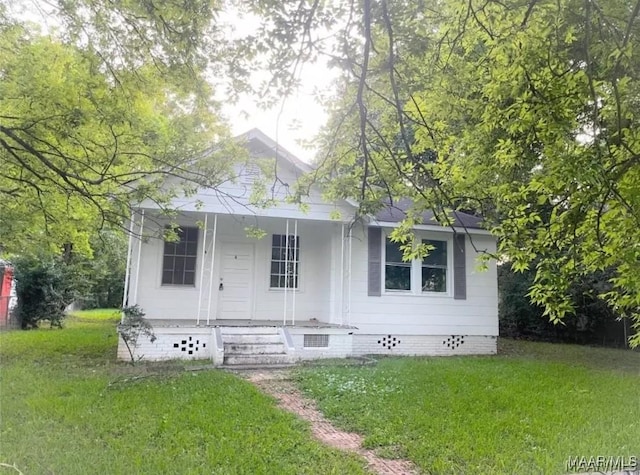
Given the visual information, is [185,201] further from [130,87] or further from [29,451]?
[29,451]

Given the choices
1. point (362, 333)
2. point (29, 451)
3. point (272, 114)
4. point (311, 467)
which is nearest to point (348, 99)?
point (272, 114)

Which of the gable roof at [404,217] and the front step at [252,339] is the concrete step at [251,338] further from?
the gable roof at [404,217]

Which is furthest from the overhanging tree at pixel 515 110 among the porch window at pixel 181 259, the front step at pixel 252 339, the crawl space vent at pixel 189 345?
the porch window at pixel 181 259

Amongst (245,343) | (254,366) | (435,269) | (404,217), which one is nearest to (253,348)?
(245,343)

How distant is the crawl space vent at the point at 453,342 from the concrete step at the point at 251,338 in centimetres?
442

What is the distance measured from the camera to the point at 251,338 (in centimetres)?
914

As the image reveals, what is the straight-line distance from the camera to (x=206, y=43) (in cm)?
467

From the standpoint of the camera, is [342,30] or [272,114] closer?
[342,30]

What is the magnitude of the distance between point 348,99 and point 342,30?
2.61 feet

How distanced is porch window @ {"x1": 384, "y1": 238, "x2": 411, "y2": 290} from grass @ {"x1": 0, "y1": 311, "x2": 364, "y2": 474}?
489 cm

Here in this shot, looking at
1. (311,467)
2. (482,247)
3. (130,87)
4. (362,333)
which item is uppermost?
(130,87)

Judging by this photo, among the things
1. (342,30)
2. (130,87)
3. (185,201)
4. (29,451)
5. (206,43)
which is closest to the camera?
(342,30)

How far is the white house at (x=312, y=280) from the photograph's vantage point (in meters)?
9.82

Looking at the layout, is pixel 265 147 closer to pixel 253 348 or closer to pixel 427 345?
pixel 253 348
